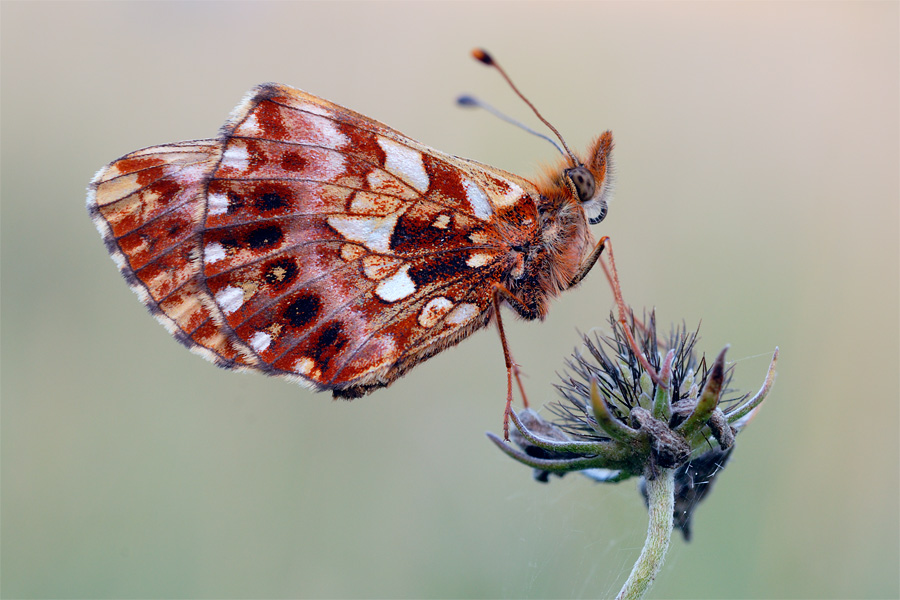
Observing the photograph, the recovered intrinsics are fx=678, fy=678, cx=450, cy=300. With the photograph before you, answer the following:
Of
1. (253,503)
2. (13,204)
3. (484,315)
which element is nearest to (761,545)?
(484,315)

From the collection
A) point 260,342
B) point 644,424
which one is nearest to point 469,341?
point 260,342

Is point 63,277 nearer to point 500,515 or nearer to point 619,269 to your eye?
point 500,515

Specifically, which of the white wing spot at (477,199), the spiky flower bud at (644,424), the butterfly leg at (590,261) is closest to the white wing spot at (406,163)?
the white wing spot at (477,199)

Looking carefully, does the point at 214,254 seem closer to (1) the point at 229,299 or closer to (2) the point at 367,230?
(1) the point at 229,299

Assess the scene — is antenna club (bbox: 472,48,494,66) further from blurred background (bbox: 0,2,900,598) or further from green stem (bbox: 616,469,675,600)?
green stem (bbox: 616,469,675,600)

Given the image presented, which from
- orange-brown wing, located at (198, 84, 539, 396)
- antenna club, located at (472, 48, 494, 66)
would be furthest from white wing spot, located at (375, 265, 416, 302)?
antenna club, located at (472, 48, 494, 66)

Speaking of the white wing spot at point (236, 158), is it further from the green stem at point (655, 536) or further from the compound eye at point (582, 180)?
the green stem at point (655, 536)

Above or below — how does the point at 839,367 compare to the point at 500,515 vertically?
above
